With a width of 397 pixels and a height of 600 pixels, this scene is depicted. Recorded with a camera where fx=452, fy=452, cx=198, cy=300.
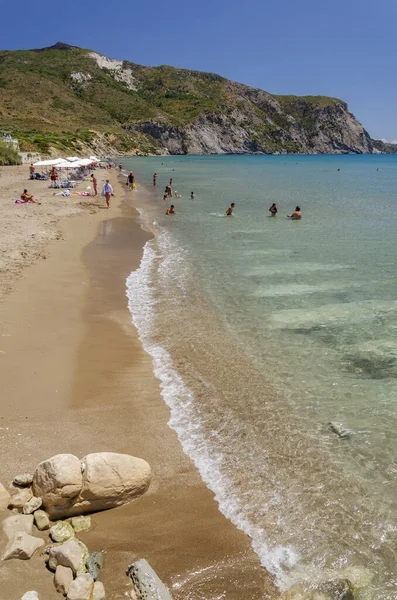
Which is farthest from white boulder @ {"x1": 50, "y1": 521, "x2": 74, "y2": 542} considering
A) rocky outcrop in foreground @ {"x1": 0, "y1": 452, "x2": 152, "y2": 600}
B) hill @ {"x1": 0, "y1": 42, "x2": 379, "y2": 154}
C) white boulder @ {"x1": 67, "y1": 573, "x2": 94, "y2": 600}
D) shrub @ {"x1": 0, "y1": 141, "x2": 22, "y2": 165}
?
hill @ {"x1": 0, "y1": 42, "x2": 379, "y2": 154}

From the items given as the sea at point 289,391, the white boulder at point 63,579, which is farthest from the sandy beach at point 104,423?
the sea at point 289,391

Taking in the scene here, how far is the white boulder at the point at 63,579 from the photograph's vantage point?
3725 millimetres

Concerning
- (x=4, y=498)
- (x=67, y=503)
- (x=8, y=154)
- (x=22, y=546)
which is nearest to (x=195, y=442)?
(x=67, y=503)

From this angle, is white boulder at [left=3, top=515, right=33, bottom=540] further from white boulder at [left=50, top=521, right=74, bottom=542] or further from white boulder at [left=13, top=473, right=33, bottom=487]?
white boulder at [left=13, top=473, right=33, bottom=487]

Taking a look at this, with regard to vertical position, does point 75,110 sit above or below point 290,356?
above

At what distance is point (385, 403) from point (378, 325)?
135 inches

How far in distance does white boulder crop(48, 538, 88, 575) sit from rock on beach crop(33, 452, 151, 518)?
542mm

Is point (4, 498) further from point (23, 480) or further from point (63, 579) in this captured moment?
point (63, 579)

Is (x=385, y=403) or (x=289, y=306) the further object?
(x=289, y=306)

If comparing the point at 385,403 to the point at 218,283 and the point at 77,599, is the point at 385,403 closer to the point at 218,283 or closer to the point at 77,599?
the point at 77,599

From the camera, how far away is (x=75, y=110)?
141 m

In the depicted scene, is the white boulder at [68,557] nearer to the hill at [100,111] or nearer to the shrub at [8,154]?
the shrub at [8,154]

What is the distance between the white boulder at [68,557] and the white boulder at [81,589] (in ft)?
0.43

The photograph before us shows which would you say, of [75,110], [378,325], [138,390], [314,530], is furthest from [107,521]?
[75,110]
